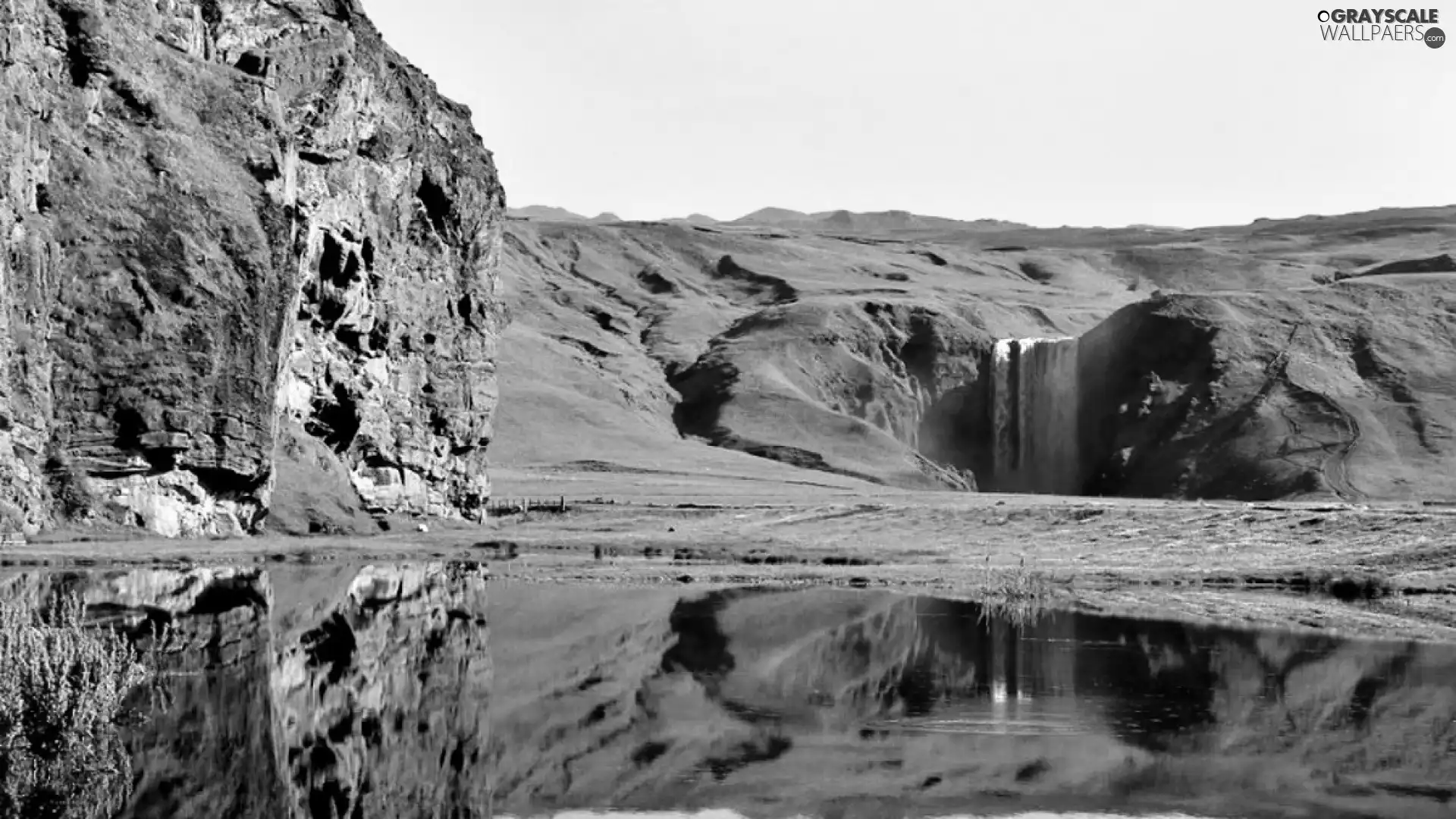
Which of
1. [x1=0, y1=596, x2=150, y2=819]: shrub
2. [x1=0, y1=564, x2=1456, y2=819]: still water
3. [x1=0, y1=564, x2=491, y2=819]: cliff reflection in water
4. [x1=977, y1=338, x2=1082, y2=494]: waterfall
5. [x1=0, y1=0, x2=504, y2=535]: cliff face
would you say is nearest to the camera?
[x1=0, y1=596, x2=150, y2=819]: shrub

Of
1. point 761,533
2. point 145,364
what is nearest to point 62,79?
point 145,364

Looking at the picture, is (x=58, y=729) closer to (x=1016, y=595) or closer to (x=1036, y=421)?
(x=1016, y=595)

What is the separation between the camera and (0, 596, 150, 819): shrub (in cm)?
2078

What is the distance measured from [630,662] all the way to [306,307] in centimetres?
5354

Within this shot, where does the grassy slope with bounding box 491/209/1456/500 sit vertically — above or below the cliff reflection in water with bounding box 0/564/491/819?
above

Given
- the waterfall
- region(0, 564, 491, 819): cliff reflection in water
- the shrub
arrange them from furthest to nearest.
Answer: the waterfall → region(0, 564, 491, 819): cliff reflection in water → the shrub

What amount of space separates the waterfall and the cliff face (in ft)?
260

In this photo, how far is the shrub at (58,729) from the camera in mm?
20781

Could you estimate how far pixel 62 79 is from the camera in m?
72.1

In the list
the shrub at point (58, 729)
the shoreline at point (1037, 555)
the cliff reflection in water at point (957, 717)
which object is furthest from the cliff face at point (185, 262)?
the shrub at point (58, 729)

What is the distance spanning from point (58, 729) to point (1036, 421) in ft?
484

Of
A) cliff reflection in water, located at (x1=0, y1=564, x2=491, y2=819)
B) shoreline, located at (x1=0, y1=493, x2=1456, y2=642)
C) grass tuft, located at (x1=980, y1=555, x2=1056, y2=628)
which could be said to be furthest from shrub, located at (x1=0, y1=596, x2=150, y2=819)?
shoreline, located at (x1=0, y1=493, x2=1456, y2=642)

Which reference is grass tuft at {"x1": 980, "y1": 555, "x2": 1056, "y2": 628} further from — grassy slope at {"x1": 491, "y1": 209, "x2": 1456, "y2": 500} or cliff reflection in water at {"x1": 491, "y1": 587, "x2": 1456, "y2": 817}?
grassy slope at {"x1": 491, "y1": 209, "x2": 1456, "y2": 500}

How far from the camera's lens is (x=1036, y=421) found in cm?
16575
